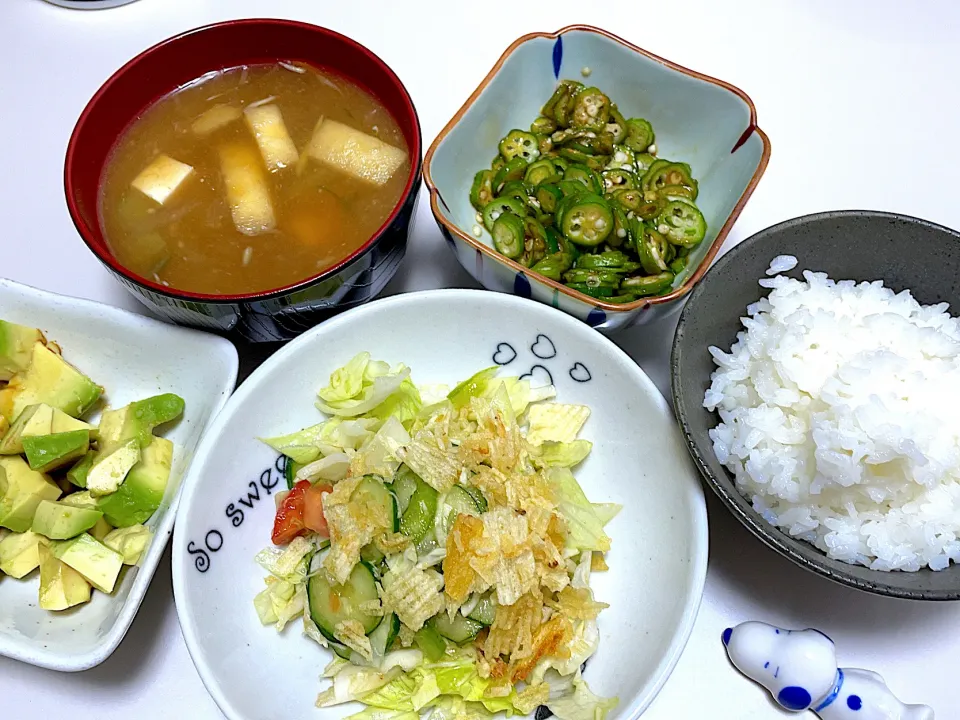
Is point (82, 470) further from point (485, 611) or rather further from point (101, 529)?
point (485, 611)

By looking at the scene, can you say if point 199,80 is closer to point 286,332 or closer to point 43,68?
point 286,332

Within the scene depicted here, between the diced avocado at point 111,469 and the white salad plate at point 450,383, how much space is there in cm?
18

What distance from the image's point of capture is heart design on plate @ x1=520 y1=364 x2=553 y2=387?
176cm

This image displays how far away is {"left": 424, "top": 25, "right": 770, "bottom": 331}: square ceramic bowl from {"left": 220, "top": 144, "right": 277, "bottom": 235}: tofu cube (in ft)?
1.18

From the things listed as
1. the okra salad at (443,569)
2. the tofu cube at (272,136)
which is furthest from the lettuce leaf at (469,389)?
the tofu cube at (272,136)

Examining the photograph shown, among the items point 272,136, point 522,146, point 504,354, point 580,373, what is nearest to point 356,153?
point 272,136

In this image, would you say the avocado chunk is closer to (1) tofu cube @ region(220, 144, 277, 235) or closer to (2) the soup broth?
(2) the soup broth

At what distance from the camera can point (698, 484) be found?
151 cm

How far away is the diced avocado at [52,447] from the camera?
5.11 feet

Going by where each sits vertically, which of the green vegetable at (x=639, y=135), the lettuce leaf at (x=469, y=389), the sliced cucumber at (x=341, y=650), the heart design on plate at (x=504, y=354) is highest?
the green vegetable at (x=639, y=135)

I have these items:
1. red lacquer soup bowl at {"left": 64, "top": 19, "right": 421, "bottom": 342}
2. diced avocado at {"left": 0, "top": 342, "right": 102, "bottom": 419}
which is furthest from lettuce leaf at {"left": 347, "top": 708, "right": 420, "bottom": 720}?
diced avocado at {"left": 0, "top": 342, "right": 102, "bottom": 419}

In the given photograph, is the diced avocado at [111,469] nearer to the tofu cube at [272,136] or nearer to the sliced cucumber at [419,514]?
the sliced cucumber at [419,514]

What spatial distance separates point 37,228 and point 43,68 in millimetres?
577

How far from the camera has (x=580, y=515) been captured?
1.60 m
